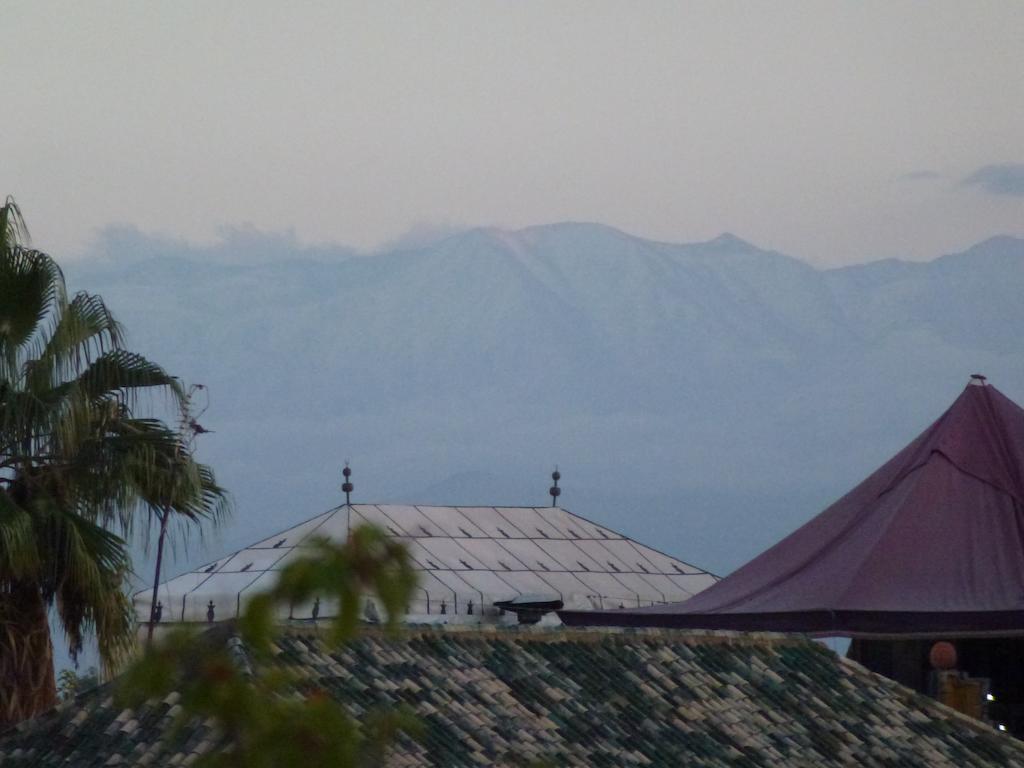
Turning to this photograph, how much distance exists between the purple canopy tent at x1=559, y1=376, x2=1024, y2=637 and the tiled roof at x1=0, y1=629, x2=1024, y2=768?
4780 mm

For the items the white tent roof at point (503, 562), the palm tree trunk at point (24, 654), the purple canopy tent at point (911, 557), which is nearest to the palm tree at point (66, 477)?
the palm tree trunk at point (24, 654)

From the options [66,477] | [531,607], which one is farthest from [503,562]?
[66,477]

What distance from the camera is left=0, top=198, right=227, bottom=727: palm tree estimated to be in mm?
12844

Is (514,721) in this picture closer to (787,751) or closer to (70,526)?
(787,751)

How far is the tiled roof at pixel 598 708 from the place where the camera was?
10.5 m

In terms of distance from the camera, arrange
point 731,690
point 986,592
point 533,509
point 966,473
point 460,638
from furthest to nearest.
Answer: point 533,509, point 966,473, point 986,592, point 731,690, point 460,638

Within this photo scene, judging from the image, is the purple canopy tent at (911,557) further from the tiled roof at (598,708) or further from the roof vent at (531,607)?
the tiled roof at (598,708)

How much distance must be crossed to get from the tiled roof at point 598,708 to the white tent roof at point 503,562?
15226 mm

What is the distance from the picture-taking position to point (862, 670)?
1434cm

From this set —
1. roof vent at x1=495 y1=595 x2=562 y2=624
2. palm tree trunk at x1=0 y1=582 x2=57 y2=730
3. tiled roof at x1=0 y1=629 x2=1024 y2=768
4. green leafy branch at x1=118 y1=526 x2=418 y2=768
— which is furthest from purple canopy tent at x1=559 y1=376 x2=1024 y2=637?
green leafy branch at x1=118 y1=526 x2=418 y2=768

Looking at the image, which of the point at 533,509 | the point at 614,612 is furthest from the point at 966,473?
the point at 533,509

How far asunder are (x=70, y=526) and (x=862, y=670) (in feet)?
19.7

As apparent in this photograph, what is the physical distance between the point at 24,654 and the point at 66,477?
1327 millimetres

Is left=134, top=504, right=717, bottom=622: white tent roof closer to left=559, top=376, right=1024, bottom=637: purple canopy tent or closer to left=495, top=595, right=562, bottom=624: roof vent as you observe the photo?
left=495, top=595, right=562, bottom=624: roof vent
